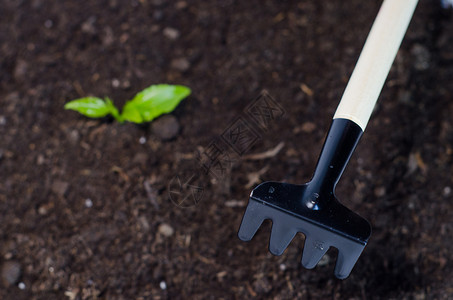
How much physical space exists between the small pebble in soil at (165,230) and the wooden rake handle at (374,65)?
27.0 inches

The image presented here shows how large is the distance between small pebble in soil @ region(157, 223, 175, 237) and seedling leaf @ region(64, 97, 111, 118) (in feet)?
1.52

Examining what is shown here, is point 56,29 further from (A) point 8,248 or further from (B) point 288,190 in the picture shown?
(B) point 288,190

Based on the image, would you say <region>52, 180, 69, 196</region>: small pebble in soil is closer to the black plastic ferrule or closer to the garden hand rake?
the garden hand rake

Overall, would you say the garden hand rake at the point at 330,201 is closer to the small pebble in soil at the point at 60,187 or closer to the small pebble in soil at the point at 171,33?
the small pebble in soil at the point at 60,187

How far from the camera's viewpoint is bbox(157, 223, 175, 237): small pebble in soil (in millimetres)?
1430

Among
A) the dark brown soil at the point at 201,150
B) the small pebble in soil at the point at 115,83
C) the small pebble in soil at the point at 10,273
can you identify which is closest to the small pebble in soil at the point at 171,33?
the dark brown soil at the point at 201,150

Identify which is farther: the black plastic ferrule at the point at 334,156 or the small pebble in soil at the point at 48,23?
the small pebble in soil at the point at 48,23

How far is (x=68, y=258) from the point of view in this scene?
140cm

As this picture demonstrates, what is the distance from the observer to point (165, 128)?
1.56 m

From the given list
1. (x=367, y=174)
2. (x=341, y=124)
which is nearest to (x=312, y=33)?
(x=367, y=174)

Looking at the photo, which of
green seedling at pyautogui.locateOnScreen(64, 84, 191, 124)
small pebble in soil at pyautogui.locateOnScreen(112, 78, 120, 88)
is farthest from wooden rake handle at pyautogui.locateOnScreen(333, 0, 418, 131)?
small pebble in soil at pyautogui.locateOnScreen(112, 78, 120, 88)

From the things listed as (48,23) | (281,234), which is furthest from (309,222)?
(48,23)

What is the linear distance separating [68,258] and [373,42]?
1.13 metres

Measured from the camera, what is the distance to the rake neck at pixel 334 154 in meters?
1.02
